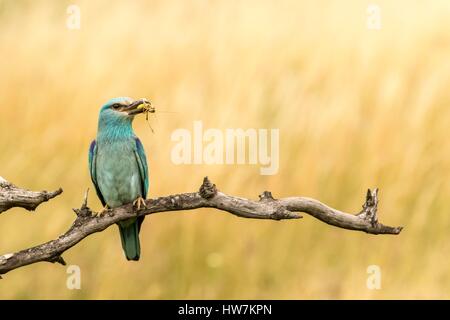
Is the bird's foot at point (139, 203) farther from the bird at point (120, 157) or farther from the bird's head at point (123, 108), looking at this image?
the bird's head at point (123, 108)

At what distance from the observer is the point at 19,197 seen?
7.66 meters

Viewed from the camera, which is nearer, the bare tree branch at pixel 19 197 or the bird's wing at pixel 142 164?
the bare tree branch at pixel 19 197

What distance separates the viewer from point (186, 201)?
284 inches

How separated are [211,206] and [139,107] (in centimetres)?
125

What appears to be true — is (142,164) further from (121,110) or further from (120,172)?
(121,110)

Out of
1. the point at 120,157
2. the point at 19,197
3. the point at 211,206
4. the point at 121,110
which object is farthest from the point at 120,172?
the point at 211,206

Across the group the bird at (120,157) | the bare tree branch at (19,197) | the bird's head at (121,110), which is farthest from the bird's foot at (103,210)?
the bird's head at (121,110)

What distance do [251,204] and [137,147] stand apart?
1.39 meters

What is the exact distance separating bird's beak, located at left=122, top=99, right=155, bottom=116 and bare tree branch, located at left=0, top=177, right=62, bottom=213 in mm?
1062

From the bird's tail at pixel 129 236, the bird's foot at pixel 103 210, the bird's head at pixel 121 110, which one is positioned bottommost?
the bird's tail at pixel 129 236

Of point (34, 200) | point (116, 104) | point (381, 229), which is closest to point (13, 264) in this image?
point (34, 200)

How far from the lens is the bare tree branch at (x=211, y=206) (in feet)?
23.7

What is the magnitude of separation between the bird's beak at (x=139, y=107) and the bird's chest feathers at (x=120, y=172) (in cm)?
31

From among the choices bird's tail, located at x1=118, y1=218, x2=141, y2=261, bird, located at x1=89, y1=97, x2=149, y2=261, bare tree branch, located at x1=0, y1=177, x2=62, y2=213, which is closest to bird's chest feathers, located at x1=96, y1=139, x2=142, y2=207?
bird, located at x1=89, y1=97, x2=149, y2=261
